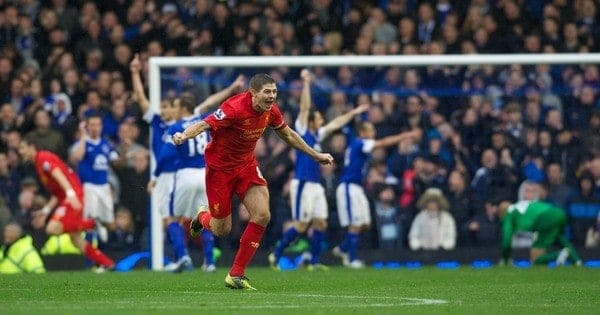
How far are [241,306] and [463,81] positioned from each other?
10958 millimetres

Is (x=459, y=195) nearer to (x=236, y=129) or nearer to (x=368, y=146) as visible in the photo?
(x=368, y=146)

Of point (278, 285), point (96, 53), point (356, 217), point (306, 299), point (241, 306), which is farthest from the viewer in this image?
point (96, 53)

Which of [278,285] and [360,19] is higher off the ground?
[360,19]

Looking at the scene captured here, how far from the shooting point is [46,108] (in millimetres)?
21188

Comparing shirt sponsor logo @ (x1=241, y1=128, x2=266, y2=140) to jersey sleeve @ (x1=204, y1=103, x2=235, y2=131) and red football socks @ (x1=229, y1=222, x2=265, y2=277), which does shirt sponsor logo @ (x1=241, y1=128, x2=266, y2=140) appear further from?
red football socks @ (x1=229, y1=222, x2=265, y2=277)

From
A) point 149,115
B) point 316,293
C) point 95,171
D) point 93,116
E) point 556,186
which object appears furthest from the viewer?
point 556,186

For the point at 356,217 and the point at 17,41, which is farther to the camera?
the point at 17,41

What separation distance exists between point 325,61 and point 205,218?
6.56 metres

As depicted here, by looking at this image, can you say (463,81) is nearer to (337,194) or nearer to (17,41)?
(337,194)

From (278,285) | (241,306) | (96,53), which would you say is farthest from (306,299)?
(96,53)

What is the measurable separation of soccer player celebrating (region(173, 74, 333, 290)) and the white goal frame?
5.93 meters

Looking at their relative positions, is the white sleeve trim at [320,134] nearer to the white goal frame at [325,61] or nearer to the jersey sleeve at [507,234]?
the white goal frame at [325,61]

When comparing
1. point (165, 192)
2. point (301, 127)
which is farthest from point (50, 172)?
point (301, 127)

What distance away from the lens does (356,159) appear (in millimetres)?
19547
